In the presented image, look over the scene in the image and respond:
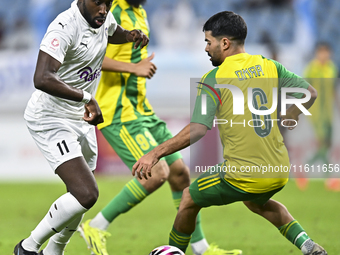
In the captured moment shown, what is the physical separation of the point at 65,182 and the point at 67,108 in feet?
1.85

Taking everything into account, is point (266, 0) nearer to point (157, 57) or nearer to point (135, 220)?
point (157, 57)

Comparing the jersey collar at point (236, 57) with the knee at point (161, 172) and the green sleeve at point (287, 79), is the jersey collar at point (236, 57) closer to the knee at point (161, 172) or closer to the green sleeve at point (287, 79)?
the green sleeve at point (287, 79)

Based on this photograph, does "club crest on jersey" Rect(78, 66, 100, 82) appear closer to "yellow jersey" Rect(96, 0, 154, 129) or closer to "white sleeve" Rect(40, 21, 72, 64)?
"white sleeve" Rect(40, 21, 72, 64)

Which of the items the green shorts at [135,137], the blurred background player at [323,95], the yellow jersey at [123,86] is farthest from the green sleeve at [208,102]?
the blurred background player at [323,95]

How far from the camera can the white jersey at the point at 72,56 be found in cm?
336

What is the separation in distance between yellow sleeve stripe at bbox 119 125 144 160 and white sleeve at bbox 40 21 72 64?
137 centimetres

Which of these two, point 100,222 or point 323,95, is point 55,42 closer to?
point 100,222

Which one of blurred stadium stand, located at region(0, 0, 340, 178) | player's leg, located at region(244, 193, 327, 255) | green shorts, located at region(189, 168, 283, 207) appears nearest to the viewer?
green shorts, located at region(189, 168, 283, 207)

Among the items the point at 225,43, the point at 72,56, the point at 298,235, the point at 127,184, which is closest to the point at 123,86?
the point at 127,184

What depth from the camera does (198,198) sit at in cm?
352

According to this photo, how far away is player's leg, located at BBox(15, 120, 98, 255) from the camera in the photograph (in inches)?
135

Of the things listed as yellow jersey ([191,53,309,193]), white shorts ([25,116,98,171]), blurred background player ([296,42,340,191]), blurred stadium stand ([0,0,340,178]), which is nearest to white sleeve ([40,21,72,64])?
white shorts ([25,116,98,171])

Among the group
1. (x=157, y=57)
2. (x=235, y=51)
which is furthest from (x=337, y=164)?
(x=235, y=51)

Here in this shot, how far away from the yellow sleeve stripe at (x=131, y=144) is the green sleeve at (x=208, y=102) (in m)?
1.29
